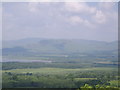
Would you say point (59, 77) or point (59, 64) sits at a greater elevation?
point (59, 64)

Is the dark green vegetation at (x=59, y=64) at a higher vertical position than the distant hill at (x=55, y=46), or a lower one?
lower

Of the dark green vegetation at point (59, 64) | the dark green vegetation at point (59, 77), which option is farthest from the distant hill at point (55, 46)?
the dark green vegetation at point (59, 77)

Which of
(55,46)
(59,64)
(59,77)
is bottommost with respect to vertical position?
(59,77)

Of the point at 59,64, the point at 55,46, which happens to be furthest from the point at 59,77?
the point at 55,46

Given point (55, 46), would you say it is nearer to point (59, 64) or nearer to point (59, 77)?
point (59, 64)

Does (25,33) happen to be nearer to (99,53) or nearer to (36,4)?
(36,4)

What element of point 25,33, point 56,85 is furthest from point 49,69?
point 25,33

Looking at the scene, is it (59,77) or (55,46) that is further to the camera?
(55,46)

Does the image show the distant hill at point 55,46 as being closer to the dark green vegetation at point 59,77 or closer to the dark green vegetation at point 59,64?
the dark green vegetation at point 59,64
